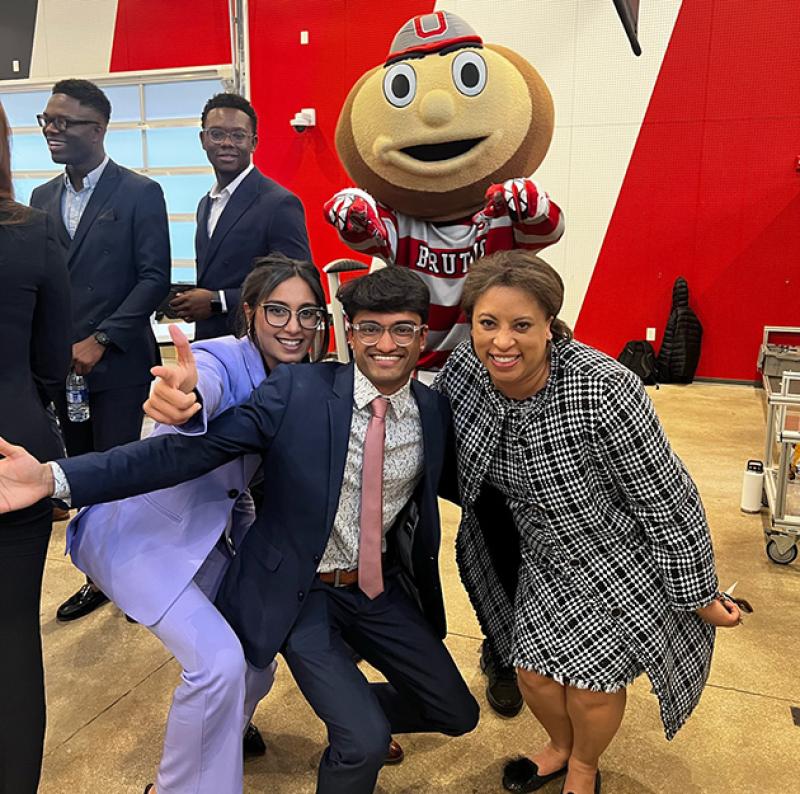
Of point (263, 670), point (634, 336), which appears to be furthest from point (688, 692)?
point (634, 336)

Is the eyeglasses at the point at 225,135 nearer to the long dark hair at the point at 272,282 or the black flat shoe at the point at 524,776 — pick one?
the long dark hair at the point at 272,282

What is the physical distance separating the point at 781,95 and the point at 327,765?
251 inches

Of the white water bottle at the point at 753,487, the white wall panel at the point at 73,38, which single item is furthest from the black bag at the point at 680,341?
the white wall panel at the point at 73,38

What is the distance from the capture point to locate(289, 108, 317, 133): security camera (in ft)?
24.0

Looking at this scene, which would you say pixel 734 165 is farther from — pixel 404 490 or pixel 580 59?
pixel 404 490

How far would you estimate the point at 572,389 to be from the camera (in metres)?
1.50

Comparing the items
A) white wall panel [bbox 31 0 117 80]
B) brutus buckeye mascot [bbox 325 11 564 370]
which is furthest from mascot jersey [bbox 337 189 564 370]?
white wall panel [bbox 31 0 117 80]

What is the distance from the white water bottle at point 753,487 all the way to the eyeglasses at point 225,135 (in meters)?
2.64

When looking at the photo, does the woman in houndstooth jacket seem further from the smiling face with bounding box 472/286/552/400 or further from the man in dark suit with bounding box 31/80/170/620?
the man in dark suit with bounding box 31/80/170/620

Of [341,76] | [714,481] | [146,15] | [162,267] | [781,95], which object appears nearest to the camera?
[162,267]

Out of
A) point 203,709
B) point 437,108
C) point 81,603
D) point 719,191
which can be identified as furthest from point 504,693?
point 719,191

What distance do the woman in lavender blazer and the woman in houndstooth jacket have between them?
0.41 m

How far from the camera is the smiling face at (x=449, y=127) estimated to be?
2.06 metres

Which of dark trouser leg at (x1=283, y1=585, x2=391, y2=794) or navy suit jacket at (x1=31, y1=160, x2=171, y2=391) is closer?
dark trouser leg at (x1=283, y1=585, x2=391, y2=794)
